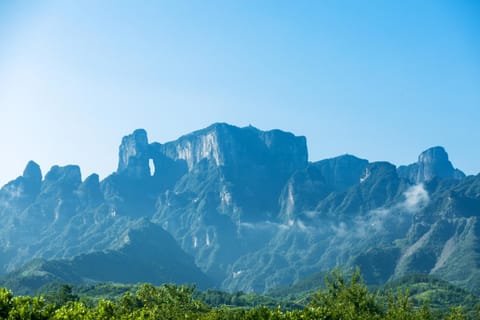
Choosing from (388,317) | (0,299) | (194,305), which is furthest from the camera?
(194,305)

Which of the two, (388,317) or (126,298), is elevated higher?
(126,298)

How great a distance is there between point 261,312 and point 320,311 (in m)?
7.23

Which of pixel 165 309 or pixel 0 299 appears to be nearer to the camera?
pixel 0 299

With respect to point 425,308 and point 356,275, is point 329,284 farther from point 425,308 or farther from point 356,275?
point 425,308

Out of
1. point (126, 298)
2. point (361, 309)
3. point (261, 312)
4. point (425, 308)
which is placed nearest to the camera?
point (261, 312)

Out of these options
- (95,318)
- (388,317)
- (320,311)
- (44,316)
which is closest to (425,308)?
(388,317)

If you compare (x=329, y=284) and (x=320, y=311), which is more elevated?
(x=329, y=284)

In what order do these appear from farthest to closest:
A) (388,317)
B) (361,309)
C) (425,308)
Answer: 1. (361,309)
2. (425,308)
3. (388,317)

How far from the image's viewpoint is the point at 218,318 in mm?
65938

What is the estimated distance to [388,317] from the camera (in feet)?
208

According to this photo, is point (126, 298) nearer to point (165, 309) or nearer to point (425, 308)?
point (165, 309)

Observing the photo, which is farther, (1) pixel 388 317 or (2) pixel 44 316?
(1) pixel 388 317

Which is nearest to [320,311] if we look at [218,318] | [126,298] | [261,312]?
[261,312]

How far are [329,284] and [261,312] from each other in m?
41.2
